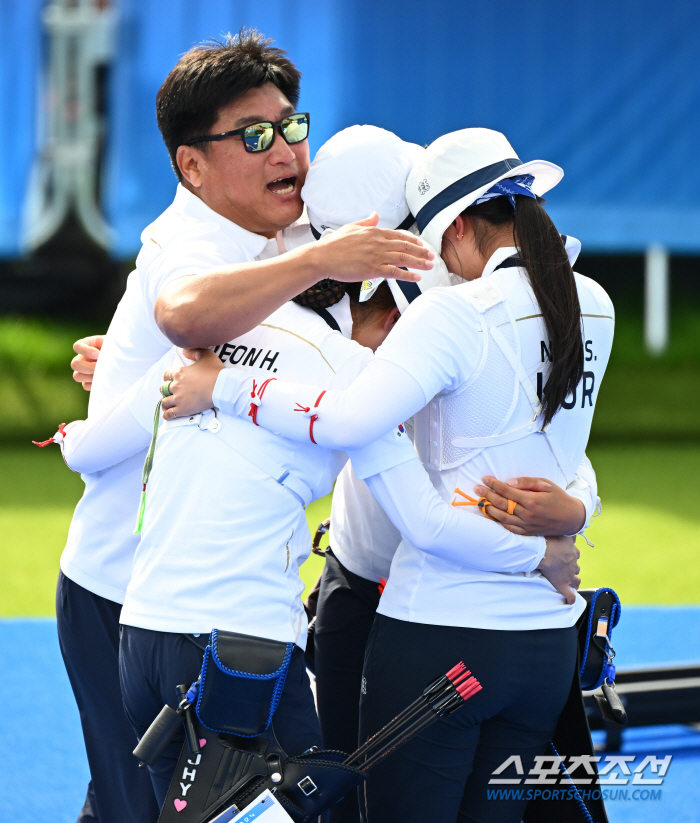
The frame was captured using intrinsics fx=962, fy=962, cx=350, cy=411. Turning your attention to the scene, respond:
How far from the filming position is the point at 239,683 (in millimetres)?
1657

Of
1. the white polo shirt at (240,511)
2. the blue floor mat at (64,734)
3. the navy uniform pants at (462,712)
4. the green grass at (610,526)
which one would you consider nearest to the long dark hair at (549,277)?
the white polo shirt at (240,511)

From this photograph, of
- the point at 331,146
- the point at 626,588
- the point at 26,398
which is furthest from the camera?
the point at 26,398

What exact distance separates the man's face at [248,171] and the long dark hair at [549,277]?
465 millimetres

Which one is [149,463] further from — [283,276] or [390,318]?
[390,318]

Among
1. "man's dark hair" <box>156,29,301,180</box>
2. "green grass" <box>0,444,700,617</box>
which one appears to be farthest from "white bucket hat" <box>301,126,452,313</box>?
"green grass" <box>0,444,700,617</box>

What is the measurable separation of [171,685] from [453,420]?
73 centimetres

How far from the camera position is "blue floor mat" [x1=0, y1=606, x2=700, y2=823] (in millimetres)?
3434

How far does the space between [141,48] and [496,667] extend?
33.1 ft

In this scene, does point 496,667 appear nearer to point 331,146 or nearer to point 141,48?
point 331,146

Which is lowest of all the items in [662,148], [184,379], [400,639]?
[662,148]

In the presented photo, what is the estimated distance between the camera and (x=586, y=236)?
10625 mm

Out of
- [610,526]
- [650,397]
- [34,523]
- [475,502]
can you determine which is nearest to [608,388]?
[650,397]

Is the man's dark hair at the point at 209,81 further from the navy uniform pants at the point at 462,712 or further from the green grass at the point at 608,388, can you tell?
the green grass at the point at 608,388

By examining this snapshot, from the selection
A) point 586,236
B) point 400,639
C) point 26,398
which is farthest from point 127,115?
point 400,639
